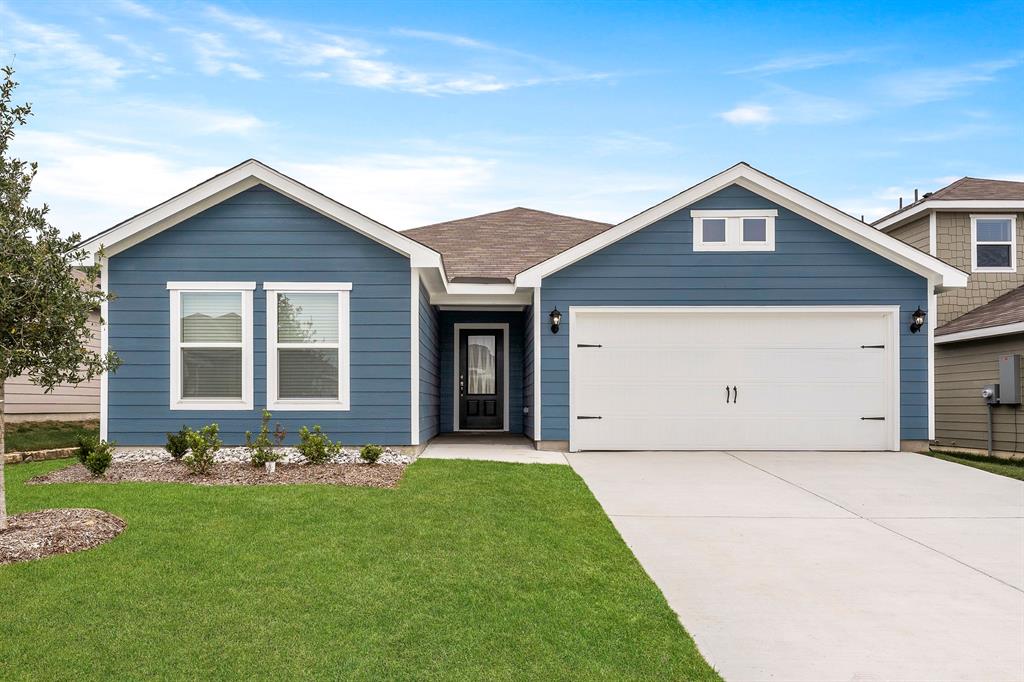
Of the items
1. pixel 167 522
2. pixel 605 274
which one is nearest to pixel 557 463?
pixel 605 274

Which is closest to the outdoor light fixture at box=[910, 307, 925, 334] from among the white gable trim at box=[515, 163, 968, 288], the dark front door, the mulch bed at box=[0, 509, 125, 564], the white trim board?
the white gable trim at box=[515, 163, 968, 288]

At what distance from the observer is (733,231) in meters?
10.8

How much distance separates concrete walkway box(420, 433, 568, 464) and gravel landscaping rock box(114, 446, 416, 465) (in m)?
0.53

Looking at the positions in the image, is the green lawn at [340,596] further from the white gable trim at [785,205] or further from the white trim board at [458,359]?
the white trim board at [458,359]

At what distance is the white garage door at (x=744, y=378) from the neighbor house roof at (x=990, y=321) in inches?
116

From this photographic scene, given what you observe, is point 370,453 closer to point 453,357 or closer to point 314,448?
point 314,448

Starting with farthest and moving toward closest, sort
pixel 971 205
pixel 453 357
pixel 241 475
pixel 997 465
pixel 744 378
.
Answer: pixel 971 205 < pixel 453 357 < pixel 744 378 < pixel 997 465 < pixel 241 475

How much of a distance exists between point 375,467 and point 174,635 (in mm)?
4758

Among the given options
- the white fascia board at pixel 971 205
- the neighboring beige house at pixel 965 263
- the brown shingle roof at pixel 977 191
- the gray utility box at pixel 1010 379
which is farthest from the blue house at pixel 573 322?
the brown shingle roof at pixel 977 191

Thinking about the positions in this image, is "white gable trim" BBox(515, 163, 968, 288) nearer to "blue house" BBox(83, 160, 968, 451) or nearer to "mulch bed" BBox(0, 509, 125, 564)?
"blue house" BBox(83, 160, 968, 451)

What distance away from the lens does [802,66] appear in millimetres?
14930

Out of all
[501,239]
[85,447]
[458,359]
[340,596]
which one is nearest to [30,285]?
[85,447]

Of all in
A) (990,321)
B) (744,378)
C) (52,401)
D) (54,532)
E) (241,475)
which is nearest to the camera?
(54,532)

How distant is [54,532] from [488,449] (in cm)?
632
